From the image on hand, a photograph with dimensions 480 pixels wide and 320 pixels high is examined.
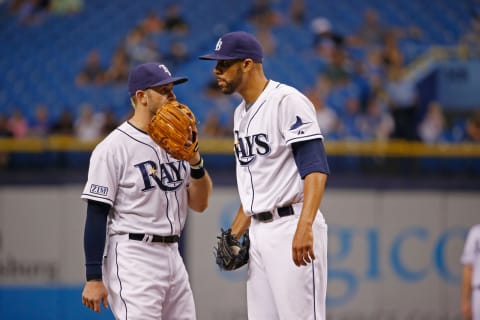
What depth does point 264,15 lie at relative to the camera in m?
10.8

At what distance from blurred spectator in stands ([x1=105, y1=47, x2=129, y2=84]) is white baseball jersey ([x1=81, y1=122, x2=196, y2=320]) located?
6031 mm

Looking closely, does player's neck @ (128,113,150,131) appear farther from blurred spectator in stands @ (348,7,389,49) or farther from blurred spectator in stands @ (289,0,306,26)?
blurred spectator in stands @ (289,0,306,26)

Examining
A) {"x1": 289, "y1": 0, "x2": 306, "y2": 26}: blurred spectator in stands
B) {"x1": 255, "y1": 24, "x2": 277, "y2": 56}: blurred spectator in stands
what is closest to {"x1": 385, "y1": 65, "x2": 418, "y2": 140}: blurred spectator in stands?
{"x1": 255, "y1": 24, "x2": 277, "y2": 56}: blurred spectator in stands

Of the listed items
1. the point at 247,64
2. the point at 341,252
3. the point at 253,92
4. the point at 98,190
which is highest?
the point at 247,64

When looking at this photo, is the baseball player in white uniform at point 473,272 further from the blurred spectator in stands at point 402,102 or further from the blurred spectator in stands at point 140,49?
the blurred spectator in stands at point 140,49

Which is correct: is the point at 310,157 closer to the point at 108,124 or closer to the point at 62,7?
the point at 108,124

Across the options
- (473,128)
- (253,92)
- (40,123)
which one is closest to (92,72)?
(40,123)

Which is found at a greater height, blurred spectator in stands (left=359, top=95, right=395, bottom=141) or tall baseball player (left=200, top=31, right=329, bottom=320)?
blurred spectator in stands (left=359, top=95, right=395, bottom=141)

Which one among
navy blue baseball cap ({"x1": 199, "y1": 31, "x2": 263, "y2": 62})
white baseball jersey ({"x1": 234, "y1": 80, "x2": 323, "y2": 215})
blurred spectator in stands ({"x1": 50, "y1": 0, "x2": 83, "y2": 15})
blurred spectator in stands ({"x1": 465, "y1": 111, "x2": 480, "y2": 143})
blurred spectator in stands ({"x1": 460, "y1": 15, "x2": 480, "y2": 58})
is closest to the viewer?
white baseball jersey ({"x1": 234, "y1": 80, "x2": 323, "y2": 215})

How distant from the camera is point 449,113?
8758mm

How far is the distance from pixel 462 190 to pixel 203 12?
17.1ft

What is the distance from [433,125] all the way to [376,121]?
23.2 inches

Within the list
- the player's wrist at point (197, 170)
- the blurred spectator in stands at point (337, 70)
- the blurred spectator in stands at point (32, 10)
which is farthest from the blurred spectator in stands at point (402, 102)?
the blurred spectator in stands at point (32, 10)

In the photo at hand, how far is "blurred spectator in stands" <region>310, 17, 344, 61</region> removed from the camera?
964cm
